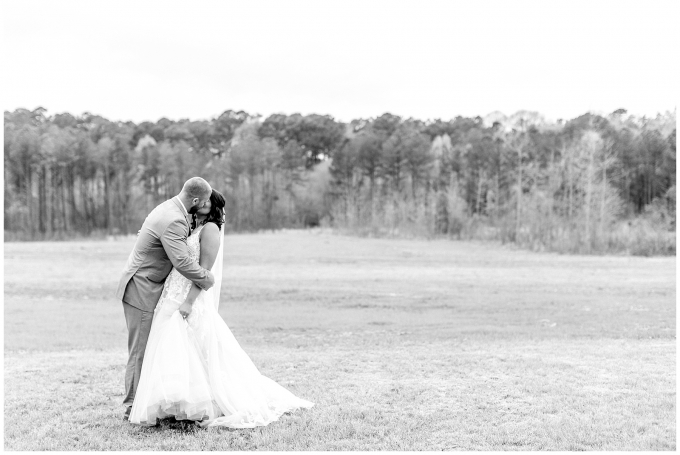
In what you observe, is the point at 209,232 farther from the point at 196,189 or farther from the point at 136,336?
the point at 136,336

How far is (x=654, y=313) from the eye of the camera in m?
16.8

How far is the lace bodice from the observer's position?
6645 mm

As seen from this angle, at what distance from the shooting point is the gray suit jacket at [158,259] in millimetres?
6398

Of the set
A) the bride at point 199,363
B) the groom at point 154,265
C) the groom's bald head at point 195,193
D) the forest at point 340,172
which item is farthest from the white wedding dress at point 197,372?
the forest at point 340,172

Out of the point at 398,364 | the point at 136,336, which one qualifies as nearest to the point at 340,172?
the point at 398,364

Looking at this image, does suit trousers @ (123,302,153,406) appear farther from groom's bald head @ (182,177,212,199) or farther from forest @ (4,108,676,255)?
forest @ (4,108,676,255)

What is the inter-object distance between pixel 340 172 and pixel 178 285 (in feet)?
289

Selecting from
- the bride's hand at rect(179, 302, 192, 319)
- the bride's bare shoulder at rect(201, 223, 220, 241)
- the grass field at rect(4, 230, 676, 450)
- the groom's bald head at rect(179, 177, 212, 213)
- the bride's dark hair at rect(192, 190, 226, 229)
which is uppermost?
the groom's bald head at rect(179, 177, 212, 213)

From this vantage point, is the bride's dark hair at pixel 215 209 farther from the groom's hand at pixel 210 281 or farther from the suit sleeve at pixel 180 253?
the groom's hand at pixel 210 281

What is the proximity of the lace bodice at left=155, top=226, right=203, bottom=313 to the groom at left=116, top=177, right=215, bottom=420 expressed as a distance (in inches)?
2.0

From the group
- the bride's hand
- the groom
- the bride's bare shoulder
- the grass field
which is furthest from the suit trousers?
the bride's bare shoulder

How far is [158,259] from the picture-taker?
Answer: 6629 mm

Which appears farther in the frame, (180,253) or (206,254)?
(206,254)

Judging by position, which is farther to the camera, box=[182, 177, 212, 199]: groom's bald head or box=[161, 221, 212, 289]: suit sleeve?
box=[182, 177, 212, 199]: groom's bald head
